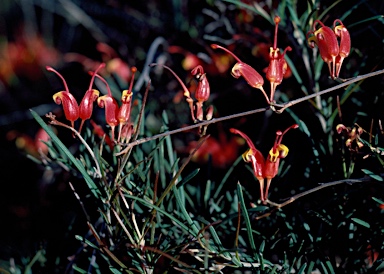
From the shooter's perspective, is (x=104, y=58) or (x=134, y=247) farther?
(x=104, y=58)

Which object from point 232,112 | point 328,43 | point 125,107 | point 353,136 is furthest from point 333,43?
point 232,112

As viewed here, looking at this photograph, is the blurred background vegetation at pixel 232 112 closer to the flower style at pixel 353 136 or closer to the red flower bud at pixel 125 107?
the flower style at pixel 353 136

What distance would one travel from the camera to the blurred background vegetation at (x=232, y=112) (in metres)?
0.54

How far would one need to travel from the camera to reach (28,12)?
5.61 feet

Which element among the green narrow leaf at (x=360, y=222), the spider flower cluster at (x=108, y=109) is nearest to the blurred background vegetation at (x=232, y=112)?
the green narrow leaf at (x=360, y=222)

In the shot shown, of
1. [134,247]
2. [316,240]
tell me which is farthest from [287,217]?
[134,247]

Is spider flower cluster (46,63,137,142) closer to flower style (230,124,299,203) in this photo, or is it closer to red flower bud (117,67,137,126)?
red flower bud (117,67,137,126)

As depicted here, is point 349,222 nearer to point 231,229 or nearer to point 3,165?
point 231,229

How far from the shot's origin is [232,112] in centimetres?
88

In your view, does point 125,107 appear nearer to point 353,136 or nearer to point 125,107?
point 125,107

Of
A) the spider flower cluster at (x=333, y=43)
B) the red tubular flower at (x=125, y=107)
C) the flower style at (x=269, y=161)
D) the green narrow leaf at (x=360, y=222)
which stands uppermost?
the spider flower cluster at (x=333, y=43)

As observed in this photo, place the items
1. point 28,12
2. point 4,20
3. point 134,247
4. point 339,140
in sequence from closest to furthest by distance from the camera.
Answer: point 134,247 < point 339,140 < point 28,12 < point 4,20

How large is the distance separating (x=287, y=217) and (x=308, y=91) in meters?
0.21

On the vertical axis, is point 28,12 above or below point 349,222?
above
